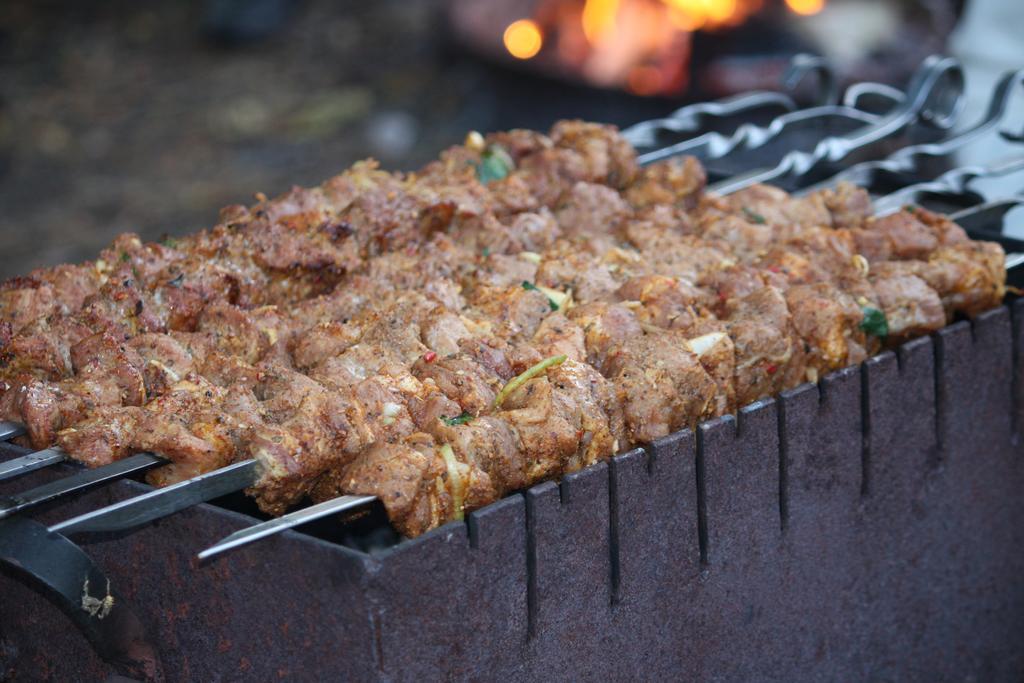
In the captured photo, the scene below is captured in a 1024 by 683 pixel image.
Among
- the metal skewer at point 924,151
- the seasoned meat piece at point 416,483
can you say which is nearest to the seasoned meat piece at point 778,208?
the metal skewer at point 924,151

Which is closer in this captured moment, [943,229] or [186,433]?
[186,433]

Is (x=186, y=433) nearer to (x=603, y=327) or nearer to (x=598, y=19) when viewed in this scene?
(x=603, y=327)

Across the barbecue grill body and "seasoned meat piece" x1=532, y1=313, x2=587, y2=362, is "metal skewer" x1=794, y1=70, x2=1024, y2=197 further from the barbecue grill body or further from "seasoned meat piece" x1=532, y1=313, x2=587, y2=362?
"seasoned meat piece" x1=532, y1=313, x2=587, y2=362

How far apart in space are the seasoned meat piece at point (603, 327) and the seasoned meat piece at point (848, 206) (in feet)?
3.75

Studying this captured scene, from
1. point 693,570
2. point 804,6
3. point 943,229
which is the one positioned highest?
point 804,6

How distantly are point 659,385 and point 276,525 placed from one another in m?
0.96

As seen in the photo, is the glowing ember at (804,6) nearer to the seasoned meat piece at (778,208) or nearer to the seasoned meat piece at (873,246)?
the seasoned meat piece at (778,208)

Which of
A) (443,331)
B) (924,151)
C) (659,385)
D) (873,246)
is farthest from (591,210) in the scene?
(924,151)

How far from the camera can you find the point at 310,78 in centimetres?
1198

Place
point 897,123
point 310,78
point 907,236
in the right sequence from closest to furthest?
point 907,236 < point 897,123 < point 310,78

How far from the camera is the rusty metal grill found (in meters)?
2.18

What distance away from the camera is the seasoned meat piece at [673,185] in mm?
3994

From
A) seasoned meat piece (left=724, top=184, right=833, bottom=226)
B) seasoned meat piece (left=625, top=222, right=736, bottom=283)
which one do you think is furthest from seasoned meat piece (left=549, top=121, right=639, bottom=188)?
seasoned meat piece (left=625, top=222, right=736, bottom=283)

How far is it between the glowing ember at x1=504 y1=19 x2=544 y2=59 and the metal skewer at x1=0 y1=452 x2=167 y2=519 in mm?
6446
